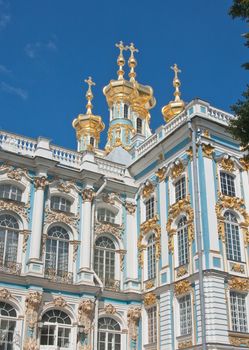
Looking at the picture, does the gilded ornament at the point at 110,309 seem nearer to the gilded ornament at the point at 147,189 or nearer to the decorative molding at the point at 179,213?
the decorative molding at the point at 179,213

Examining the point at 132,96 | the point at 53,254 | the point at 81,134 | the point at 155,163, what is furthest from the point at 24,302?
the point at 81,134

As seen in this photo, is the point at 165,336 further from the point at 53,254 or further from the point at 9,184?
the point at 9,184

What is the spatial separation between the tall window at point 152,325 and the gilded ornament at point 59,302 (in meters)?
A: 3.90

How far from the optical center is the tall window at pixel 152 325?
23141 millimetres

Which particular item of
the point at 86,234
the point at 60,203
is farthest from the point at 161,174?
the point at 60,203

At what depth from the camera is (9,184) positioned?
2416cm

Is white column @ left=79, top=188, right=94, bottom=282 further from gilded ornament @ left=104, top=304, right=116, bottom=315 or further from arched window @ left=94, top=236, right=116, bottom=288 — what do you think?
gilded ornament @ left=104, top=304, right=116, bottom=315

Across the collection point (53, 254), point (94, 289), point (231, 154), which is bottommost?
point (94, 289)

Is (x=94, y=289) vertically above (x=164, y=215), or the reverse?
(x=164, y=215)

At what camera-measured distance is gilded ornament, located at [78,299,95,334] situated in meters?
22.7

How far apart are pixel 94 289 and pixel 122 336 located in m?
2.61

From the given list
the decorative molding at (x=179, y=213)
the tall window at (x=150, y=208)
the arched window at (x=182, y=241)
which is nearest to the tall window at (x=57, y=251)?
the tall window at (x=150, y=208)

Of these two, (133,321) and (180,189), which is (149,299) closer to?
(133,321)

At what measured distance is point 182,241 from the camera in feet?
74.6
